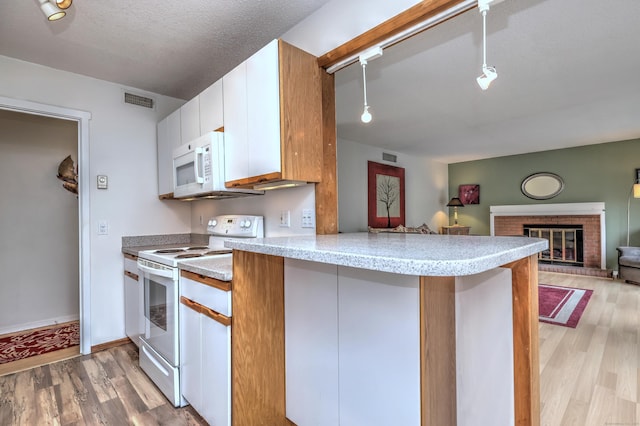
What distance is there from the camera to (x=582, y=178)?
217 inches

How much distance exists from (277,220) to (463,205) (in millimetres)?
5850

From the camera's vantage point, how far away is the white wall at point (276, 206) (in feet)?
6.20

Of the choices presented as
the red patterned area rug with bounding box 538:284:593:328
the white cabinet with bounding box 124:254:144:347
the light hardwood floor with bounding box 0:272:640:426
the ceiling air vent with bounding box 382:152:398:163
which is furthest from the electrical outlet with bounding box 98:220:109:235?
the red patterned area rug with bounding box 538:284:593:328

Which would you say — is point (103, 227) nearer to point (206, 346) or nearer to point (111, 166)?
point (111, 166)

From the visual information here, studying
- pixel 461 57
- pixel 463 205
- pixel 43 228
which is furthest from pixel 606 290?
pixel 43 228

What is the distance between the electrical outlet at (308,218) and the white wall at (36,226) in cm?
297

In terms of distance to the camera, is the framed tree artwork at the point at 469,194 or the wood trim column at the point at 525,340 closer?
the wood trim column at the point at 525,340

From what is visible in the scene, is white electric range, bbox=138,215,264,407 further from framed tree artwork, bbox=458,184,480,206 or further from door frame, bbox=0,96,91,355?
framed tree artwork, bbox=458,184,480,206

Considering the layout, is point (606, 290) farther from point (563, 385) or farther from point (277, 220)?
point (277, 220)

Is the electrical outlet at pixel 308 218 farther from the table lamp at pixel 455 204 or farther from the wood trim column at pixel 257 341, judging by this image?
the table lamp at pixel 455 204

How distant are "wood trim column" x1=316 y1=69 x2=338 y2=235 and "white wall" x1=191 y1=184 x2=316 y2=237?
0.05 m

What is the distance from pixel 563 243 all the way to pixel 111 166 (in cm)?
702

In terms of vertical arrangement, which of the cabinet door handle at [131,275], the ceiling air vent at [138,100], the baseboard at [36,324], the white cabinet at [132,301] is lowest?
the baseboard at [36,324]

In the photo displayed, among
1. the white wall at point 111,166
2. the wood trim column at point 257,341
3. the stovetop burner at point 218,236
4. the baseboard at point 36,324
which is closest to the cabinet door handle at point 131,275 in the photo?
the white wall at point 111,166
